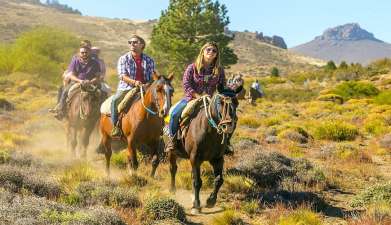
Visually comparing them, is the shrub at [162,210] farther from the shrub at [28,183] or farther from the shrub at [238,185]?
the shrub at [238,185]

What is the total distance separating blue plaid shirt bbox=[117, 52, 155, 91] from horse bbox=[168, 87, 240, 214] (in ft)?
7.71

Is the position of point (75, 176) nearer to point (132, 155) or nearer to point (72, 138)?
point (132, 155)

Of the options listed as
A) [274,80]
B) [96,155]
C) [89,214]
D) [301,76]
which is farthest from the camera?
[301,76]

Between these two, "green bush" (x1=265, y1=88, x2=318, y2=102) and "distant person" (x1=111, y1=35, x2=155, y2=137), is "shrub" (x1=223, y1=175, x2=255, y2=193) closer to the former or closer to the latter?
"distant person" (x1=111, y1=35, x2=155, y2=137)

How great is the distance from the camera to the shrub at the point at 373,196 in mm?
8156

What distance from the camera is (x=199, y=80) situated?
834 centimetres

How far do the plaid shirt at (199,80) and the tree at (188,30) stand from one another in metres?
35.6

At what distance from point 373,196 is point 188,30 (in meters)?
38.5

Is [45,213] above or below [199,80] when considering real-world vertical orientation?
below

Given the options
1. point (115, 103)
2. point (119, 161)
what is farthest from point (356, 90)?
point (115, 103)

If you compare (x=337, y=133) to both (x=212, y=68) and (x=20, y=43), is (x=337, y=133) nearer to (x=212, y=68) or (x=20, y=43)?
(x=212, y=68)

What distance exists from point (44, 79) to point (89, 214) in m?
45.6

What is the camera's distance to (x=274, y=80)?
53375mm

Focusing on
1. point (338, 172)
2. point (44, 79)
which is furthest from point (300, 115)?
point (44, 79)
